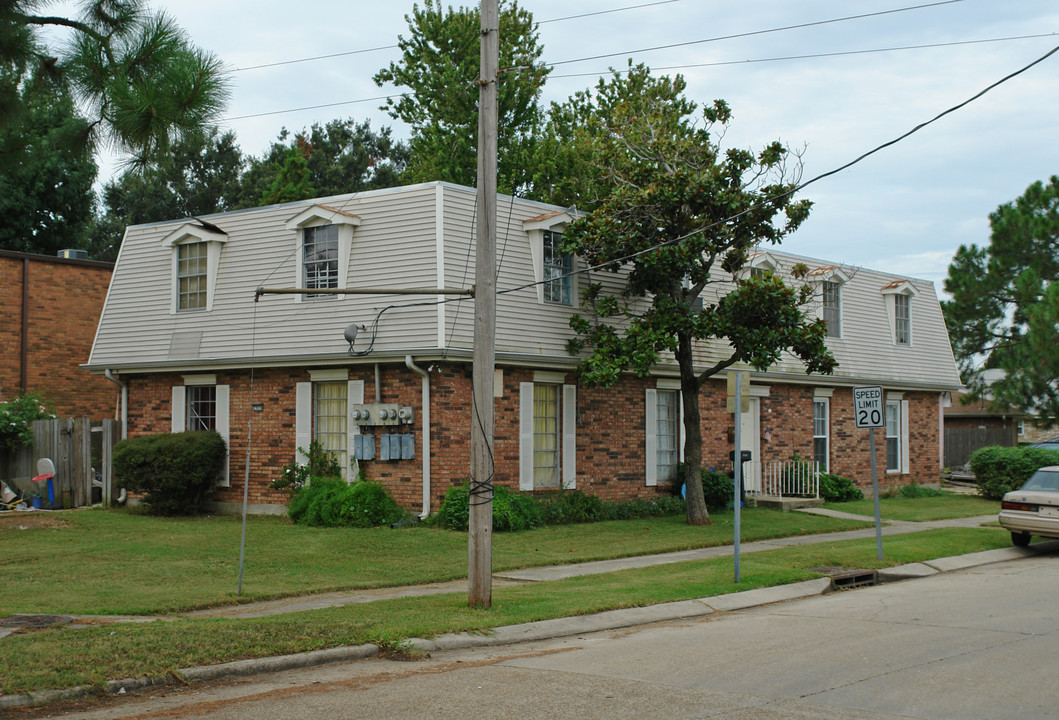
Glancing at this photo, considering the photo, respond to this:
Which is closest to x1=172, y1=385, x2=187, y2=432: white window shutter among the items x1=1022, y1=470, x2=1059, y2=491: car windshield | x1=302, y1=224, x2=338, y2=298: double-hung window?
x1=302, y1=224, x2=338, y2=298: double-hung window

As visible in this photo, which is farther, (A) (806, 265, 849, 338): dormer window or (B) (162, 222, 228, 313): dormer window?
(A) (806, 265, 849, 338): dormer window

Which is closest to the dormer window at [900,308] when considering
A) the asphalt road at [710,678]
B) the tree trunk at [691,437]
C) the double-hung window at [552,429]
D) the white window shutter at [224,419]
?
the tree trunk at [691,437]

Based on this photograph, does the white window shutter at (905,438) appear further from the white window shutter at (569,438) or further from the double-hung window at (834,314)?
the white window shutter at (569,438)

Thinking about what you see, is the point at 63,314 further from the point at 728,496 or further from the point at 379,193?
the point at 728,496

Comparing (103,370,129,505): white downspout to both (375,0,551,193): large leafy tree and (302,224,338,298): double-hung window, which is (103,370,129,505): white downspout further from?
(375,0,551,193): large leafy tree

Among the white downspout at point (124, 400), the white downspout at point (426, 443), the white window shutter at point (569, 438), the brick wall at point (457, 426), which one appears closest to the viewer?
the white downspout at point (426, 443)

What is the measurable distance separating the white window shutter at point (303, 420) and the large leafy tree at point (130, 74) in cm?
1258

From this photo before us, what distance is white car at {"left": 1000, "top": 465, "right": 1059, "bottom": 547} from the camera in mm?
17250

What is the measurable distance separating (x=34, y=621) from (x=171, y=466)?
1060 cm

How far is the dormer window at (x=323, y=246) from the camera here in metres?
20.5

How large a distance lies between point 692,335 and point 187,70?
12.7 meters

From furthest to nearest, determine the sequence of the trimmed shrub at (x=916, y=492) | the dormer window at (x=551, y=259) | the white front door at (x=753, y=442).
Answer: the trimmed shrub at (x=916, y=492)
the white front door at (x=753, y=442)
the dormer window at (x=551, y=259)

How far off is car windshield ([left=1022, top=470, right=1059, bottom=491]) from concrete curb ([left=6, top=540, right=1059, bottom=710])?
201 cm

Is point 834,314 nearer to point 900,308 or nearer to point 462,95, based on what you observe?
point 900,308
